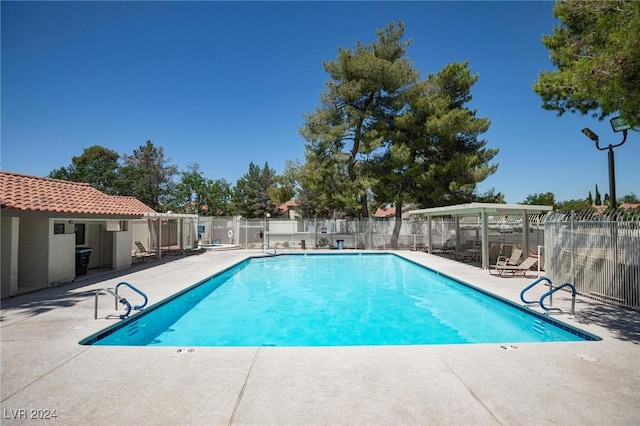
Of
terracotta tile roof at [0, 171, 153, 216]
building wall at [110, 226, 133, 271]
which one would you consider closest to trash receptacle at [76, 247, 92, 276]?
building wall at [110, 226, 133, 271]

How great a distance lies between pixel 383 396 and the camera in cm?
341

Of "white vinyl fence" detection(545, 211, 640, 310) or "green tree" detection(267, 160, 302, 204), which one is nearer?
"white vinyl fence" detection(545, 211, 640, 310)

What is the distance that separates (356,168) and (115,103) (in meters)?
18.2

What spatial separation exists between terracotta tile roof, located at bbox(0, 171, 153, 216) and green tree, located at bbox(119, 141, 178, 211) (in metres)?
27.2

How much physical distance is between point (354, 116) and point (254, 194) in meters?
28.4

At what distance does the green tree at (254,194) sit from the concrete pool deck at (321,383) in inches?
1685

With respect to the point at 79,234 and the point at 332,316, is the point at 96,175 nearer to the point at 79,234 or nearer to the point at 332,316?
the point at 79,234

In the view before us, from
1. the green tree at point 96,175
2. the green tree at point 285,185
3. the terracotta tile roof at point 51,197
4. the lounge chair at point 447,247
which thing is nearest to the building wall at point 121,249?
the terracotta tile roof at point 51,197

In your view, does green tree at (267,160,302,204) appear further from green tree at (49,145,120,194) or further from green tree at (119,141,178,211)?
green tree at (49,145,120,194)

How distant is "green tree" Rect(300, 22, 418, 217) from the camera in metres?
22.2

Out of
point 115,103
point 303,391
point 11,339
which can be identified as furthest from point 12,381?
point 115,103

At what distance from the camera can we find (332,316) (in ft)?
28.5

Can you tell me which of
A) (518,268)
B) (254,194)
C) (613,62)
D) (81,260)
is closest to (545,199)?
(254,194)

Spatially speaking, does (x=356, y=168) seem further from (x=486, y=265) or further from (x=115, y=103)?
(x=115, y=103)
